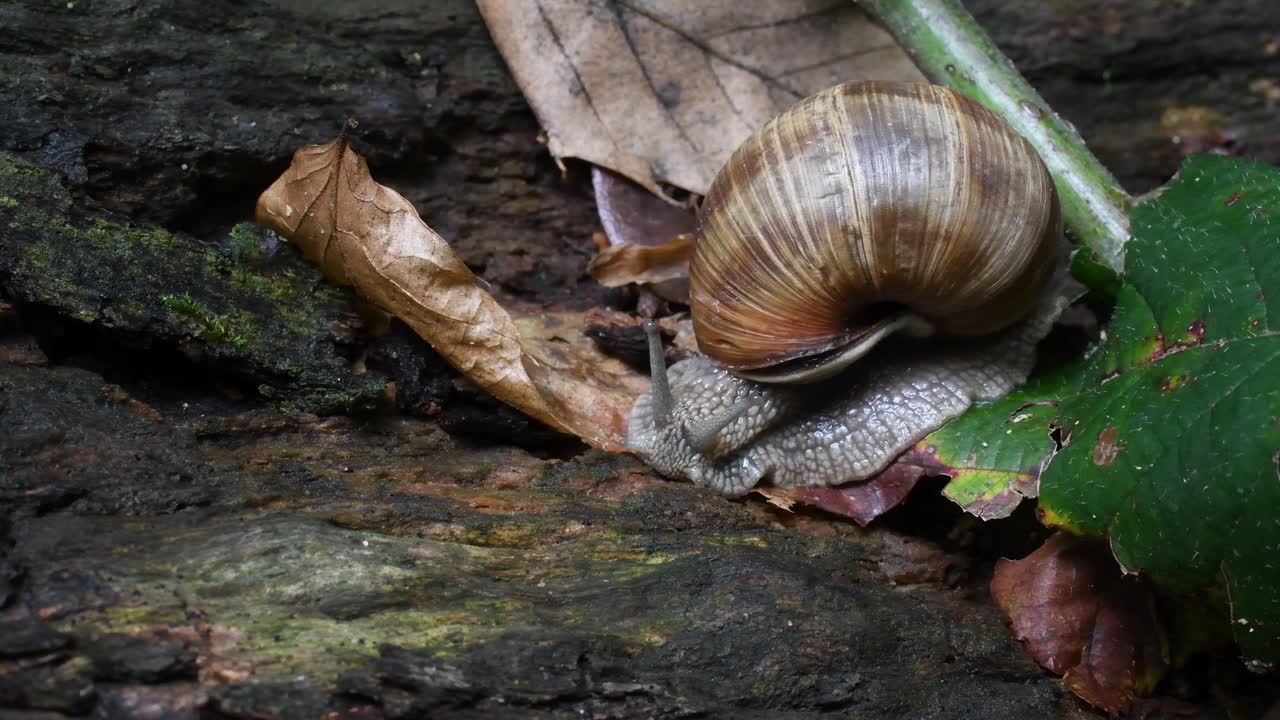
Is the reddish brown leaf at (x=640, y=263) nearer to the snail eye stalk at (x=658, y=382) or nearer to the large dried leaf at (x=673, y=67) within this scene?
the large dried leaf at (x=673, y=67)

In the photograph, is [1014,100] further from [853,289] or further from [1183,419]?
[1183,419]

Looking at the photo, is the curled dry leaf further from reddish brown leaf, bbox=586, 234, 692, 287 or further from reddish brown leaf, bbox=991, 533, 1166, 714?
reddish brown leaf, bbox=991, 533, 1166, 714

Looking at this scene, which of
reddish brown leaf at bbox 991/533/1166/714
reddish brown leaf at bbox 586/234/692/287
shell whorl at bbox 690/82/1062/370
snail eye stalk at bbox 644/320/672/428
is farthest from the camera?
reddish brown leaf at bbox 586/234/692/287

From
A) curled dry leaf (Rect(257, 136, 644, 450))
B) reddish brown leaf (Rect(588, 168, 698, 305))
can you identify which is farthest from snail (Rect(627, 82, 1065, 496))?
curled dry leaf (Rect(257, 136, 644, 450))

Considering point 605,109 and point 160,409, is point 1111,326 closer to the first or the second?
point 605,109

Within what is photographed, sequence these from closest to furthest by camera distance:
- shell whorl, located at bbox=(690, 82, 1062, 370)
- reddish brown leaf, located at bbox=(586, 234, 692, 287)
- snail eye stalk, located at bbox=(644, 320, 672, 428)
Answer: shell whorl, located at bbox=(690, 82, 1062, 370) → snail eye stalk, located at bbox=(644, 320, 672, 428) → reddish brown leaf, located at bbox=(586, 234, 692, 287)

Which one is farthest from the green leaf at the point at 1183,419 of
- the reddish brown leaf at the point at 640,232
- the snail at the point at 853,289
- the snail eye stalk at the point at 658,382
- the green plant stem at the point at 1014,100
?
the reddish brown leaf at the point at 640,232

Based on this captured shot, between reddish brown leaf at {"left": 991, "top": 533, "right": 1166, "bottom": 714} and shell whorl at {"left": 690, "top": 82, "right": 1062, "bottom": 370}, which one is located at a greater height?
shell whorl at {"left": 690, "top": 82, "right": 1062, "bottom": 370}
